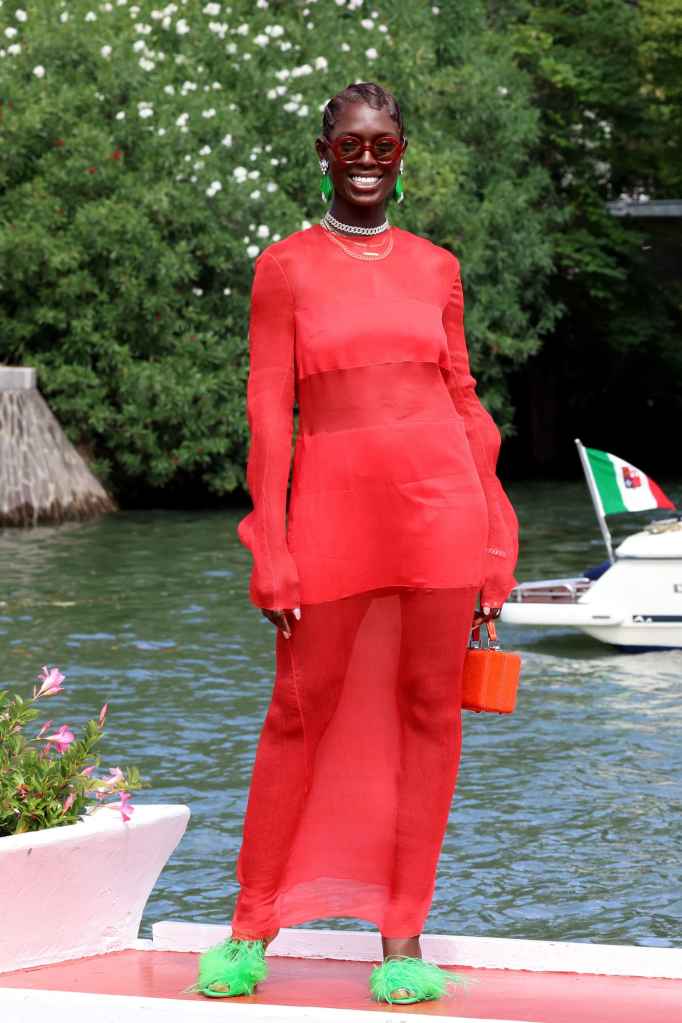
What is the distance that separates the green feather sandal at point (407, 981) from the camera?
193 inches

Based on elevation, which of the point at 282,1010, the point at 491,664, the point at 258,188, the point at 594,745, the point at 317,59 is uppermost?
the point at 317,59

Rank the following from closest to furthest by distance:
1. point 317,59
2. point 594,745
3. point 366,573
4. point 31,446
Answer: point 366,573, point 594,745, point 31,446, point 317,59

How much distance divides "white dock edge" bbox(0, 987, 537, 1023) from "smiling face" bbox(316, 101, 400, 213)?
2.00 metres

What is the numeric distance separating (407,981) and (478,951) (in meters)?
0.36

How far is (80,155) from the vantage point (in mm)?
26531

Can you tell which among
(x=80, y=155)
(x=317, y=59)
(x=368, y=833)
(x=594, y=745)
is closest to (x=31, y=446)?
(x=80, y=155)

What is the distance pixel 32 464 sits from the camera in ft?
→ 80.8

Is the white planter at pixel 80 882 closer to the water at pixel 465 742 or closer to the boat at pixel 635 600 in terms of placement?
the water at pixel 465 742

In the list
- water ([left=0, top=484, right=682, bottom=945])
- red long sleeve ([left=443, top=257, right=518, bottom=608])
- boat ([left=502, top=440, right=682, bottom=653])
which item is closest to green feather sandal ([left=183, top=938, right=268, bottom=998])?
red long sleeve ([left=443, top=257, right=518, bottom=608])

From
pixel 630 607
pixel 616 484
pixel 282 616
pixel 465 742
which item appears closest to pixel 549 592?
pixel 630 607

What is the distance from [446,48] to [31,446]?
12536mm

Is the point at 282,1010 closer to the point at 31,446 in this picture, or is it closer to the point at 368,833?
the point at 368,833

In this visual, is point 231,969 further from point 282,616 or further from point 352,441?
point 352,441

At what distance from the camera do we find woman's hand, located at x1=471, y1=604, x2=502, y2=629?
17.2 feet
